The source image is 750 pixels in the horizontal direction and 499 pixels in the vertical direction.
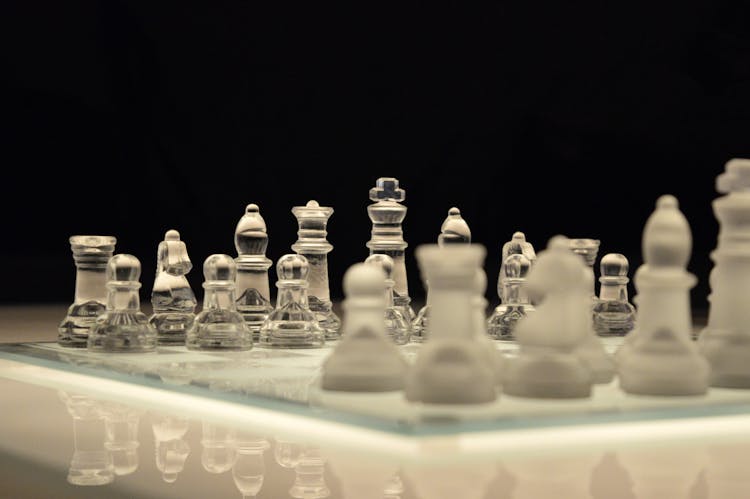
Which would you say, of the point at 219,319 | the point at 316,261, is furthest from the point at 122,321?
the point at 316,261

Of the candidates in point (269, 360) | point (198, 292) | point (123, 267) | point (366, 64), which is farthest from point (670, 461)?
point (366, 64)

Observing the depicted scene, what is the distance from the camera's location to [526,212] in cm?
845

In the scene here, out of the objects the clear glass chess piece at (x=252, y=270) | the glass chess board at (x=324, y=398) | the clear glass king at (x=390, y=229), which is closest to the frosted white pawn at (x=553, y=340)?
the glass chess board at (x=324, y=398)

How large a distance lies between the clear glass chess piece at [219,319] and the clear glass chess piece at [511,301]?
82 centimetres

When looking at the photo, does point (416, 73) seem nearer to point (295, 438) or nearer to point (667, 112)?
point (667, 112)

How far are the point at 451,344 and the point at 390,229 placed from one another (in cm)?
172

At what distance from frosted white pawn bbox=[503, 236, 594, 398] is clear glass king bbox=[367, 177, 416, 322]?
4.99ft

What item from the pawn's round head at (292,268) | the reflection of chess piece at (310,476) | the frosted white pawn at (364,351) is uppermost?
the pawn's round head at (292,268)

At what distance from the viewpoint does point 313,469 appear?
2.22 m

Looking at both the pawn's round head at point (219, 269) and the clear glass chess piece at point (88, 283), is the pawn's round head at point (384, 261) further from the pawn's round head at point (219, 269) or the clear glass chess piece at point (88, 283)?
the clear glass chess piece at point (88, 283)

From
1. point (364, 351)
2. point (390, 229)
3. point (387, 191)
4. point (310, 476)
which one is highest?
point (387, 191)

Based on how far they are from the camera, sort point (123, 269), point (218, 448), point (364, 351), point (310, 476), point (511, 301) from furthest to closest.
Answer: point (511, 301), point (123, 269), point (364, 351), point (218, 448), point (310, 476)

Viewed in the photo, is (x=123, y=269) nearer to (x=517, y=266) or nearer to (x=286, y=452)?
(x=517, y=266)

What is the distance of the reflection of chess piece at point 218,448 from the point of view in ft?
7.51
